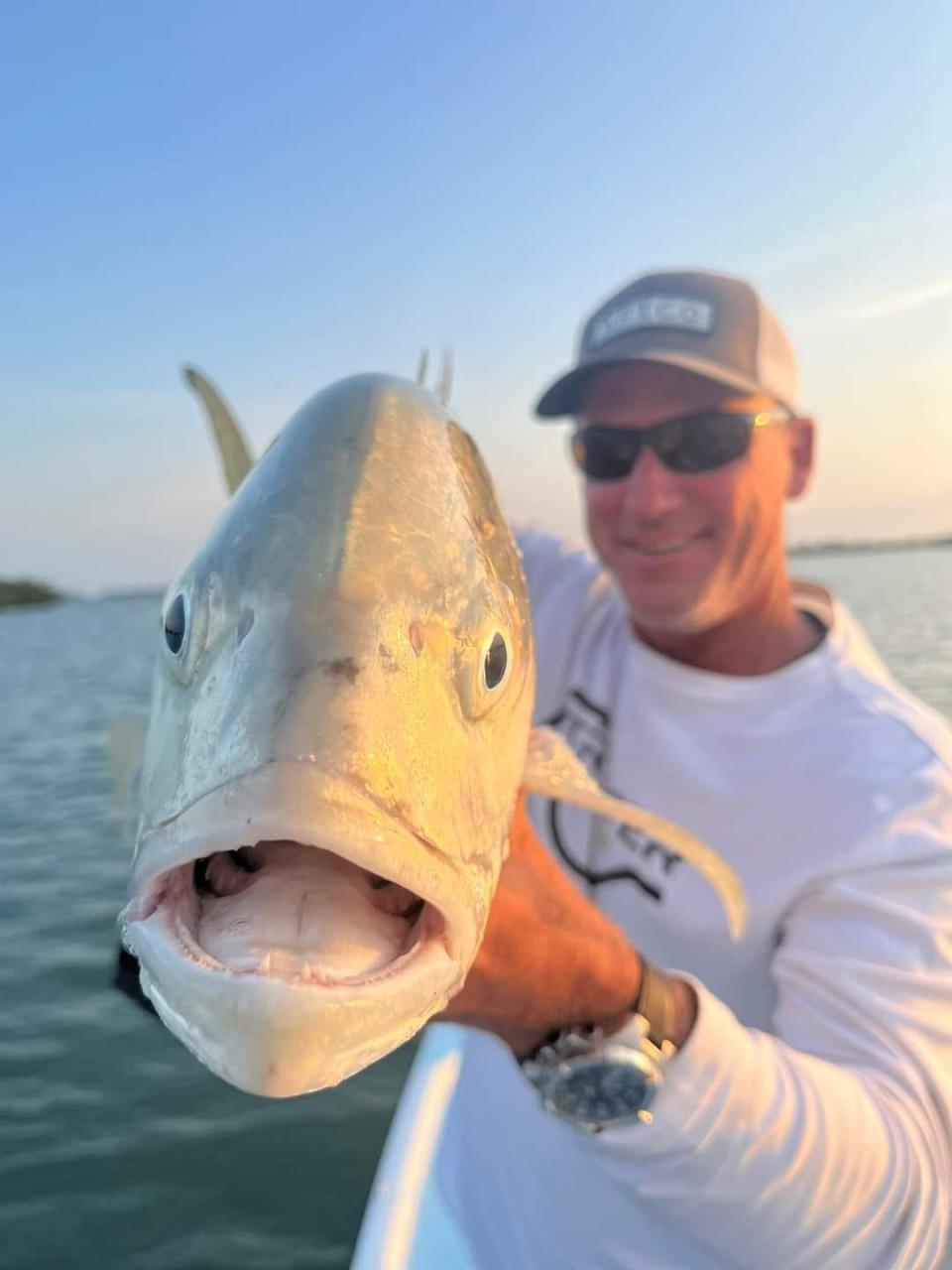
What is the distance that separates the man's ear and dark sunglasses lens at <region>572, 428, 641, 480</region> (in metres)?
0.57

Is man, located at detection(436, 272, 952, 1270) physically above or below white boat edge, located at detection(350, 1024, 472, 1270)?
above

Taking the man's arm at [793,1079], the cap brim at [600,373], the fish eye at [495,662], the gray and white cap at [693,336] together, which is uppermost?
the gray and white cap at [693,336]

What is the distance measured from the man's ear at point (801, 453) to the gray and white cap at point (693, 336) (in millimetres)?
132

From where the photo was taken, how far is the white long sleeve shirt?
1.49 m

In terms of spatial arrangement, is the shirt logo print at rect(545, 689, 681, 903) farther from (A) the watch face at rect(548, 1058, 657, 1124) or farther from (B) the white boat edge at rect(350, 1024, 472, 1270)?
(A) the watch face at rect(548, 1058, 657, 1124)

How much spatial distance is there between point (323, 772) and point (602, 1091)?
35.5 inches

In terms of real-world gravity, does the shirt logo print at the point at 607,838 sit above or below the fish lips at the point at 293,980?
below

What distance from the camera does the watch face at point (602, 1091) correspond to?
1.41m

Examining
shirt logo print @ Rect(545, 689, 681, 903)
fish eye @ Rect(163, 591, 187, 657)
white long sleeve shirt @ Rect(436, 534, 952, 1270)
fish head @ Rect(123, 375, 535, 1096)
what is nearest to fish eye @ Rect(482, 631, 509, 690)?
fish head @ Rect(123, 375, 535, 1096)

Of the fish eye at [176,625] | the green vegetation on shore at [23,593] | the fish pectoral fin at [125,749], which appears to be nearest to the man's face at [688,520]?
the fish pectoral fin at [125,749]

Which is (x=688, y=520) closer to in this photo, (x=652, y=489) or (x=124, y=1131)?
(x=652, y=489)

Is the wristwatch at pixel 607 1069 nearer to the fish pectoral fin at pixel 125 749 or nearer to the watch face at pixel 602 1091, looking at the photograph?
the watch face at pixel 602 1091

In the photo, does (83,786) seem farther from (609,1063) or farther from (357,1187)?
(609,1063)

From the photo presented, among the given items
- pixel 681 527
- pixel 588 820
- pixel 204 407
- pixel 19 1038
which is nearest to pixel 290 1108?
pixel 19 1038
